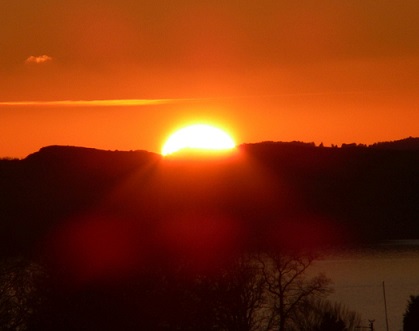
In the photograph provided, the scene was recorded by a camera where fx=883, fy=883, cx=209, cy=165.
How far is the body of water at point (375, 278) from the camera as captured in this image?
3825 centimetres

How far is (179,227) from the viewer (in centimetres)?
3644

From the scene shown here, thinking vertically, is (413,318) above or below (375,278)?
below

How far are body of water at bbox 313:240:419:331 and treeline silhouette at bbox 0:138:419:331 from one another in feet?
8.98

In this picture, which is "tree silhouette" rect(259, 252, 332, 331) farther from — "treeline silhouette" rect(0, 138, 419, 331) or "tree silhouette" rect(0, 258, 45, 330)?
"tree silhouette" rect(0, 258, 45, 330)

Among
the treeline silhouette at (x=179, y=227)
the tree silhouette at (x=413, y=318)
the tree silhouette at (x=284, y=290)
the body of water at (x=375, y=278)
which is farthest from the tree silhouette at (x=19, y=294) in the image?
the body of water at (x=375, y=278)

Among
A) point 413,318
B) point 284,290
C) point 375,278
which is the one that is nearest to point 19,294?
point 413,318

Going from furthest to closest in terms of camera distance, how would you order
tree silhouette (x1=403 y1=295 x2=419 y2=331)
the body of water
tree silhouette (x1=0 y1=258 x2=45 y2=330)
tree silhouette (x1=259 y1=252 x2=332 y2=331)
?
the body of water < tree silhouette (x1=259 y1=252 x2=332 y2=331) < tree silhouette (x1=403 y1=295 x2=419 y2=331) < tree silhouette (x1=0 y1=258 x2=45 y2=330)

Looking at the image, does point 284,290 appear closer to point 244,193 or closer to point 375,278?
point 375,278

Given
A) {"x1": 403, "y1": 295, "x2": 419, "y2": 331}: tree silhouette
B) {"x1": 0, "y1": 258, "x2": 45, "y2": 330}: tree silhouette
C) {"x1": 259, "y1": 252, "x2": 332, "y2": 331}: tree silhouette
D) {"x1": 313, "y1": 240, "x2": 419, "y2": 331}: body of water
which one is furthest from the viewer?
{"x1": 313, "y1": 240, "x2": 419, "y2": 331}: body of water

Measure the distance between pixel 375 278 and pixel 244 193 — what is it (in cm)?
2761

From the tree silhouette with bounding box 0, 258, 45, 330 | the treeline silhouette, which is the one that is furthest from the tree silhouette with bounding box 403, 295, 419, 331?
the tree silhouette with bounding box 0, 258, 45, 330

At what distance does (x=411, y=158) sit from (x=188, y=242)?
70648 millimetres

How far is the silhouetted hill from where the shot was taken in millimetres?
49694

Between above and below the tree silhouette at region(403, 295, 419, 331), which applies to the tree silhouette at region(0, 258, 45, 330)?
above
